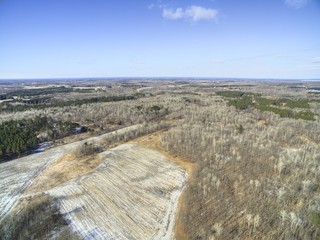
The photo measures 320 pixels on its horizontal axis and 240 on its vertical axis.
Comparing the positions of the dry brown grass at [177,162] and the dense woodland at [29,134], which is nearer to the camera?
the dry brown grass at [177,162]

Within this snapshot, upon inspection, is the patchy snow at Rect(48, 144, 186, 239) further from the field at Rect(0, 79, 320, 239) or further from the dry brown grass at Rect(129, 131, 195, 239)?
the dry brown grass at Rect(129, 131, 195, 239)

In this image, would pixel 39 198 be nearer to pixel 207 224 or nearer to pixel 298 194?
pixel 207 224

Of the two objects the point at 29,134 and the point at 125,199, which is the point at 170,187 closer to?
the point at 125,199

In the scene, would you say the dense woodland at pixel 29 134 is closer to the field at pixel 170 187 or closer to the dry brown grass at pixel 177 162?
the field at pixel 170 187

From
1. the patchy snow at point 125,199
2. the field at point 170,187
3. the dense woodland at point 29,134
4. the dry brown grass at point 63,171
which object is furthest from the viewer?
the dense woodland at point 29,134

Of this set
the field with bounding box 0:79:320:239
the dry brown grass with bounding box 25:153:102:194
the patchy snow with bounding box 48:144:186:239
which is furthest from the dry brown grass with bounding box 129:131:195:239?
the dry brown grass with bounding box 25:153:102:194

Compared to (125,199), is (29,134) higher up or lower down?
higher up

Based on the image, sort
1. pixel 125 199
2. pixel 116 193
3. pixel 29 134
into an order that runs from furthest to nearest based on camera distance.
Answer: pixel 29 134 < pixel 116 193 < pixel 125 199

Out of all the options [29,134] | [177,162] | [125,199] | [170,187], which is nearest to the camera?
[125,199]

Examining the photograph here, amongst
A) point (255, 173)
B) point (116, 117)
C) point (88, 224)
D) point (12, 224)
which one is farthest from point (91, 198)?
point (116, 117)

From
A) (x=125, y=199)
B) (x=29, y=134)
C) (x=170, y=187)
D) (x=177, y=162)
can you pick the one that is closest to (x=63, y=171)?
(x=125, y=199)

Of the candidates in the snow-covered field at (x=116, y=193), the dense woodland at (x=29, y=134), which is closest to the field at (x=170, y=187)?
the snow-covered field at (x=116, y=193)
